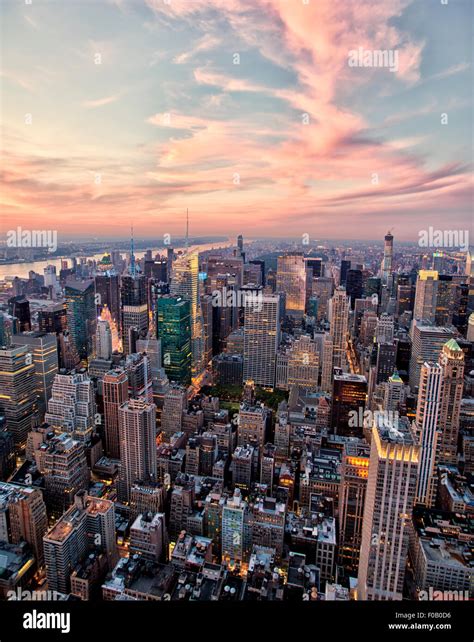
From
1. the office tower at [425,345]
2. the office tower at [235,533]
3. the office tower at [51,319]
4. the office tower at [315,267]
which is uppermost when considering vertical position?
the office tower at [315,267]

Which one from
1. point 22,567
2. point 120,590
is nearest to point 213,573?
point 120,590

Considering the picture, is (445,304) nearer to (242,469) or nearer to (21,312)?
(242,469)

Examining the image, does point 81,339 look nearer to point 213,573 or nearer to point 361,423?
point 361,423

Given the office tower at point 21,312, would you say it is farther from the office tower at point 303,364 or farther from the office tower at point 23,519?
the office tower at point 303,364

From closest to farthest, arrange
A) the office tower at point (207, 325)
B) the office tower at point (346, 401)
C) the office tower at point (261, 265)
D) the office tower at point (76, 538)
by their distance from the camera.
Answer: the office tower at point (76, 538), the office tower at point (346, 401), the office tower at point (207, 325), the office tower at point (261, 265)

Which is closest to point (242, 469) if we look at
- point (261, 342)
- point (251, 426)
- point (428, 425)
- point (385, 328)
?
point (251, 426)

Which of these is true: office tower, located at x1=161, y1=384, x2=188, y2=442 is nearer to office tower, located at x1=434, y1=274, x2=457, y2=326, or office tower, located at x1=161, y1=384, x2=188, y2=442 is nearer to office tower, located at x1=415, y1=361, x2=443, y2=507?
office tower, located at x1=415, y1=361, x2=443, y2=507

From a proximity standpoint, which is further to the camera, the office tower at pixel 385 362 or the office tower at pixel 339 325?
the office tower at pixel 339 325

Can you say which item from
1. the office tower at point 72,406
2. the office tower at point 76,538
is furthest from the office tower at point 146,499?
Result: the office tower at point 72,406
